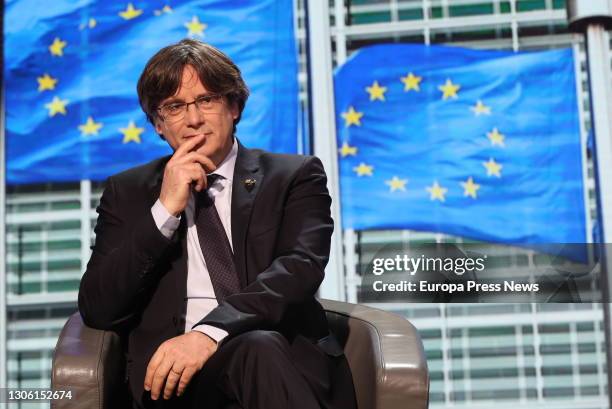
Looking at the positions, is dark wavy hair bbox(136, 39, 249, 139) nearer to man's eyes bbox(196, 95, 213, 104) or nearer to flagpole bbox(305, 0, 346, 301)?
man's eyes bbox(196, 95, 213, 104)

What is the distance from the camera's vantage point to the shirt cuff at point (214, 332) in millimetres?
2006

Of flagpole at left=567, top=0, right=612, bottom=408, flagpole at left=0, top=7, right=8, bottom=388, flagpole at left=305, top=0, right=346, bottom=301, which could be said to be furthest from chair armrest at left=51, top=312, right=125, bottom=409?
flagpole at left=567, top=0, right=612, bottom=408

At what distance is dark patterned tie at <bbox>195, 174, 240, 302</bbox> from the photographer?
7.26 ft

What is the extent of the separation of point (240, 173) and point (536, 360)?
2192 millimetres

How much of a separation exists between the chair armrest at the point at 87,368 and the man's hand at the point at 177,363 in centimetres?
15

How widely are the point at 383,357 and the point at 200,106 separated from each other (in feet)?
2.26

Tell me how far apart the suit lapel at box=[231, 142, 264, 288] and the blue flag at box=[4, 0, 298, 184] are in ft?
5.82

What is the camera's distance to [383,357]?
2090 mm

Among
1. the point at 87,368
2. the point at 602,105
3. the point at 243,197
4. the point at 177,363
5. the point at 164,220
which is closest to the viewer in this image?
the point at 177,363

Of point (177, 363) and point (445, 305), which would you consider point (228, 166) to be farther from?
point (445, 305)

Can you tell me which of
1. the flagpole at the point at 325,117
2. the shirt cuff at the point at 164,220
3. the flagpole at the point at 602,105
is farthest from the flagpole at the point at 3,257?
the flagpole at the point at 602,105

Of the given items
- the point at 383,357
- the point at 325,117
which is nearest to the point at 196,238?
the point at 383,357

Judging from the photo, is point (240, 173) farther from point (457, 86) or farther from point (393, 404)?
point (457, 86)

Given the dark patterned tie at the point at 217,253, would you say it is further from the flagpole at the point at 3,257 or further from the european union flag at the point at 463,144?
the flagpole at the point at 3,257
